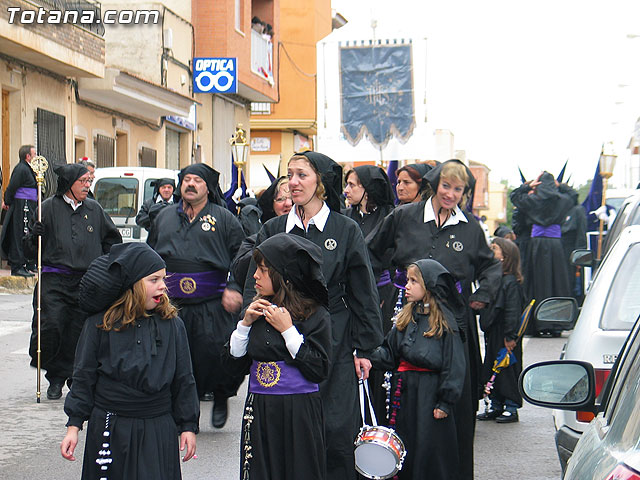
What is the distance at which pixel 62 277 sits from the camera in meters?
9.64

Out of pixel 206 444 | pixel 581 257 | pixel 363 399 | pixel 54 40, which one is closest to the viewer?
pixel 363 399

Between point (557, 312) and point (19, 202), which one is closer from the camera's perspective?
point (557, 312)

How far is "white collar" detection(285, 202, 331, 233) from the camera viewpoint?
5926 millimetres

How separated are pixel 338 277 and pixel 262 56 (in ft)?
106

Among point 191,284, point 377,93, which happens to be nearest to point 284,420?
point 191,284

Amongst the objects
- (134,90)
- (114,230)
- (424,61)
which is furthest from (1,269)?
(114,230)

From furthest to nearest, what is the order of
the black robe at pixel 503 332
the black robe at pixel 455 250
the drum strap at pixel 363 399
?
1. the black robe at pixel 503 332
2. the black robe at pixel 455 250
3. the drum strap at pixel 363 399

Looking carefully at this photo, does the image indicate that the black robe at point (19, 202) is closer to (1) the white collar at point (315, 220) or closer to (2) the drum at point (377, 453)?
(1) the white collar at point (315, 220)

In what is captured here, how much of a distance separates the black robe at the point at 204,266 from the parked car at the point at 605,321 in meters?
3.26

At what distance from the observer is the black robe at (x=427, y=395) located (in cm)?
639

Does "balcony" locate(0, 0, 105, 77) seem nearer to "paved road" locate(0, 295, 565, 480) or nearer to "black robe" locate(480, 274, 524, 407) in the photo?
"paved road" locate(0, 295, 565, 480)

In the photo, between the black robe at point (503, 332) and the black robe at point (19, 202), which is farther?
the black robe at point (19, 202)

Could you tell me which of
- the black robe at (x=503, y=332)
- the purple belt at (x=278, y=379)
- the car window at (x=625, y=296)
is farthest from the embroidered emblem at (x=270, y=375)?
the black robe at (x=503, y=332)

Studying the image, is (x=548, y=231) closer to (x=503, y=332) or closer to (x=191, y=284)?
(x=503, y=332)
